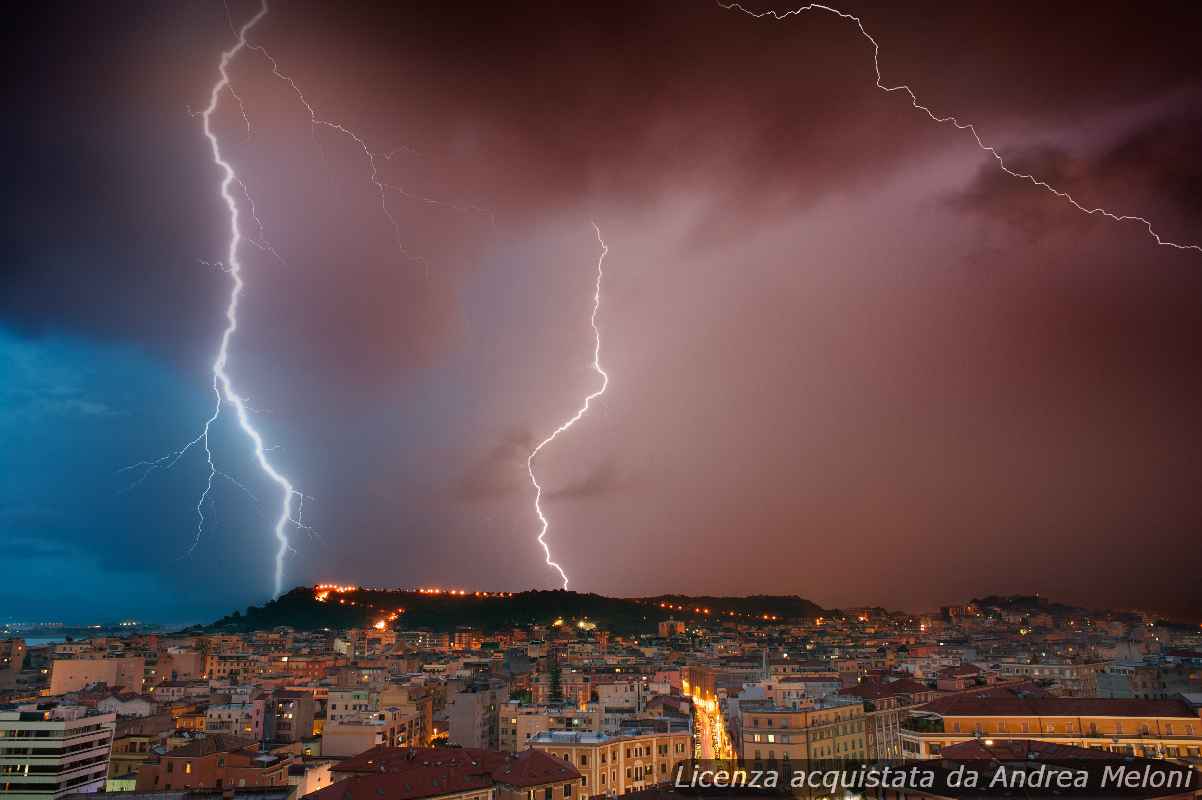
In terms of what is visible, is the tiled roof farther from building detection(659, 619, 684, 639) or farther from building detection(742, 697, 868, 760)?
building detection(659, 619, 684, 639)

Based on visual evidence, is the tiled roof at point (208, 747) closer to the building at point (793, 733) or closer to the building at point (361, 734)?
the building at point (361, 734)

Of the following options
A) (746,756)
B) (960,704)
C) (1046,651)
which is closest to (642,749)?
(746,756)

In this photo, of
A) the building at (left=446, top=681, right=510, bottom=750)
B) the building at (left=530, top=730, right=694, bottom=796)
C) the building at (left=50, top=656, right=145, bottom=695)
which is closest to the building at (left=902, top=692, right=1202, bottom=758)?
the building at (left=530, top=730, right=694, bottom=796)

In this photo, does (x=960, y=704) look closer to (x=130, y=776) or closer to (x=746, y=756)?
(x=746, y=756)

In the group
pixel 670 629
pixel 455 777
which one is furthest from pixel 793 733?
pixel 670 629

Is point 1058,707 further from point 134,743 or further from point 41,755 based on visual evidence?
point 134,743

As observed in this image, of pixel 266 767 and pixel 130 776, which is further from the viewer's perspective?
pixel 130 776

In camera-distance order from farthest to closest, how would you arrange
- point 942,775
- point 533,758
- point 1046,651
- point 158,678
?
point 1046,651 < point 158,678 < point 533,758 < point 942,775
